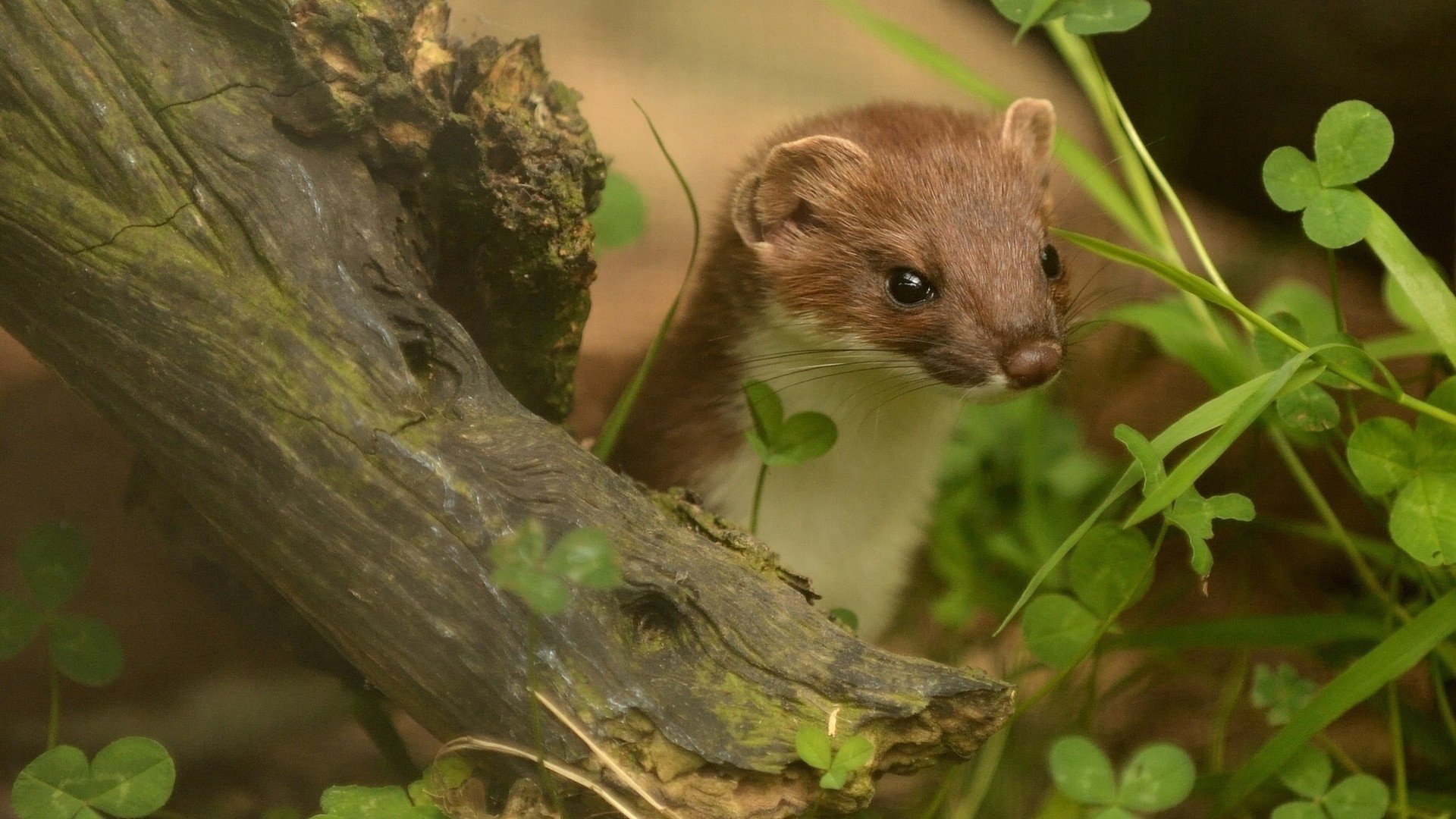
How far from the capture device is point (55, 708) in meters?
1.80

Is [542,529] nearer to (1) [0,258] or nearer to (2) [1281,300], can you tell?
(1) [0,258]

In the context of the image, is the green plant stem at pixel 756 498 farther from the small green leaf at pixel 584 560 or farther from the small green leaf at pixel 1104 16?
the small green leaf at pixel 1104 16

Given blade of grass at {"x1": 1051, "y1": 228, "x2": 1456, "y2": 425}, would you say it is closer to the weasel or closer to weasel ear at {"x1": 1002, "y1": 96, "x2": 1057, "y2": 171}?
the weasel

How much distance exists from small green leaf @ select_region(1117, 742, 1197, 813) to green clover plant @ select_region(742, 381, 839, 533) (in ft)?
2.04

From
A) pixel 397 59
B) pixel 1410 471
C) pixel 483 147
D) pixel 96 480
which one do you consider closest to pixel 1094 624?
pixel 1410 471

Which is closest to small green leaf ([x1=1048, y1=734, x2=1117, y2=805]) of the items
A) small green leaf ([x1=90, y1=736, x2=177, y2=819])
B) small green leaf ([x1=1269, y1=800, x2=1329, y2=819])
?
small green leaf ([x1=1269, y1=800, x2=1329, y2=819])

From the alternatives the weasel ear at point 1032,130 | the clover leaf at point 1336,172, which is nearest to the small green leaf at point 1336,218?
the clover leaf at point 1336,172

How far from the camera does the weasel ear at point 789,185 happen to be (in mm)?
2068

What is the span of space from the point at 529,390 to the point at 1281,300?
155 centimetres

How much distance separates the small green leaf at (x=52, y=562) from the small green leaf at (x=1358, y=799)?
1801 mm

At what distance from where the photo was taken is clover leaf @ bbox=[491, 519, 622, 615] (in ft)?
4.09

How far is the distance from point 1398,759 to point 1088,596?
490 mm

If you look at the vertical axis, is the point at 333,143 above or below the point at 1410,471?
below

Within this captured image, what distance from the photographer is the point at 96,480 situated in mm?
1918
